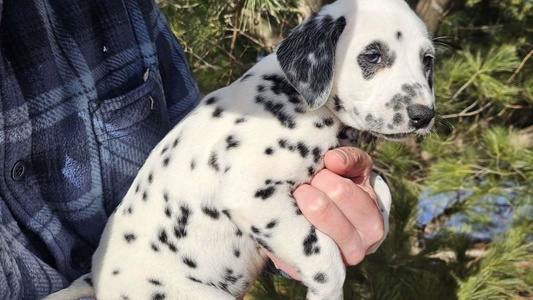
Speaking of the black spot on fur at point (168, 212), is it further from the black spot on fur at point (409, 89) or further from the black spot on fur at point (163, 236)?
the black spot on fur at point (409, 89)

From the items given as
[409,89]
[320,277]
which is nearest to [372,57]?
[409,89]

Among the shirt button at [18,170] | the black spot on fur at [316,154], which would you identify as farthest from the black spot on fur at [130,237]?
the black spot on fur at [316,154]

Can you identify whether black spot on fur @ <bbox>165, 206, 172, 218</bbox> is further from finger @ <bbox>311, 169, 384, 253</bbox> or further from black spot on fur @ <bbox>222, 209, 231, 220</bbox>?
finger @ <bbox>311, 169, 384, 253</bbox>

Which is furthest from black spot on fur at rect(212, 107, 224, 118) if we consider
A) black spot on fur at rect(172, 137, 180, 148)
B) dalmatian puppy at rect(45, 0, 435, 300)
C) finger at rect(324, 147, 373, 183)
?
finger at rect(324, 147, 373, 183)

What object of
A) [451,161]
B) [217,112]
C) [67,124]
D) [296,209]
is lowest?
[451,161]

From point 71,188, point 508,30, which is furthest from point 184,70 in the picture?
point 508,30

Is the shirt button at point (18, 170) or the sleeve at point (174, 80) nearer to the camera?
the shirt button at point (18, 170)

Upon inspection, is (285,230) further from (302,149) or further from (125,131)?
(125,131)

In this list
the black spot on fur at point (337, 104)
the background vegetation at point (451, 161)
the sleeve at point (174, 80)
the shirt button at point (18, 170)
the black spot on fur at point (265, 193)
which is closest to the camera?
the shirt button at point (18, 170)
